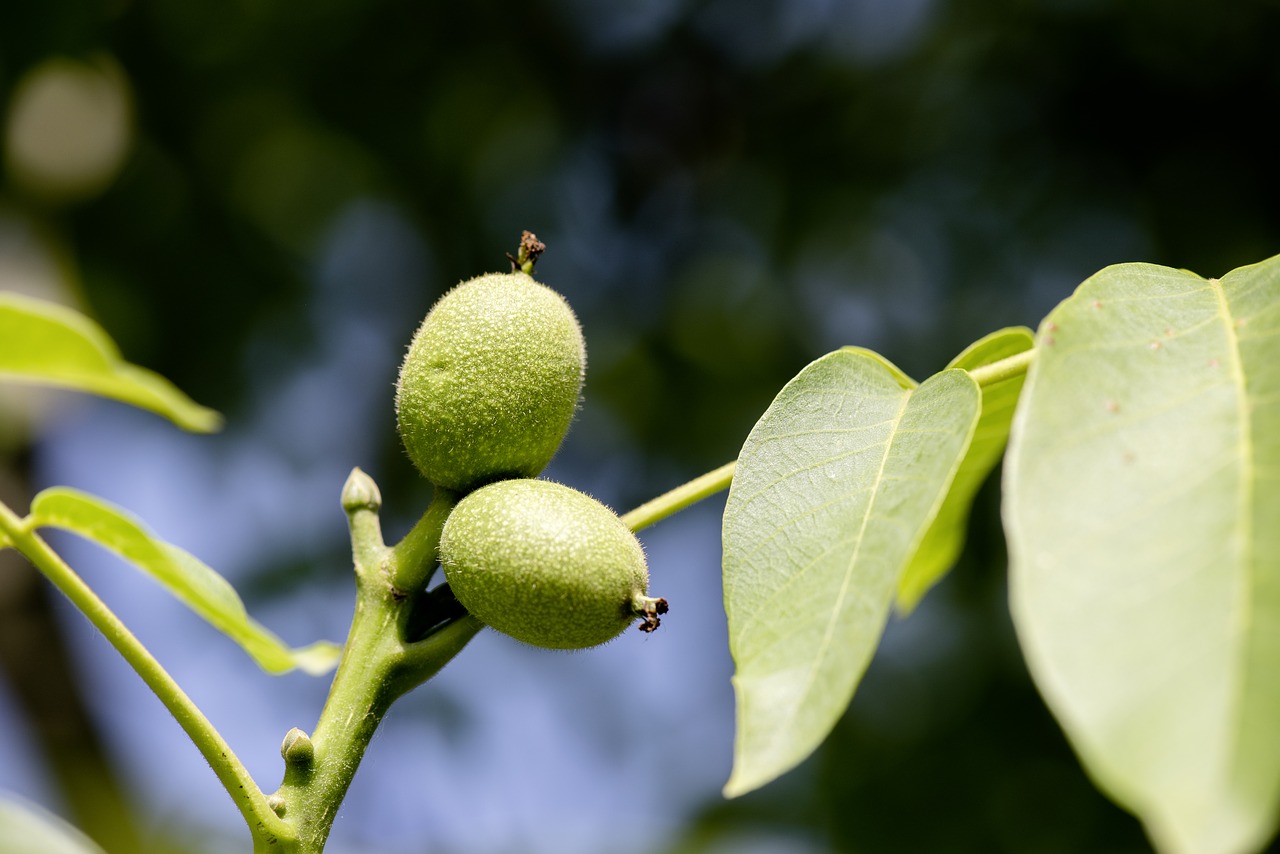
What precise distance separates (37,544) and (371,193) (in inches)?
198

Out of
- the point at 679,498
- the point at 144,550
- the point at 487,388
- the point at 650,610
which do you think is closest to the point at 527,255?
the point at 487,388

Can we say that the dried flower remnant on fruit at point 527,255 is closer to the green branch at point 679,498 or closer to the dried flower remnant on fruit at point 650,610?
the green branch at point 679,498

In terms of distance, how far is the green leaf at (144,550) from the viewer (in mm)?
1094

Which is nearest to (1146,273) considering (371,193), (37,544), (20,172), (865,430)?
(865,430)

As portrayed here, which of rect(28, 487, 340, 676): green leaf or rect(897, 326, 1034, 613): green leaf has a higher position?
rect(28, 487, 340, 676): green leaf

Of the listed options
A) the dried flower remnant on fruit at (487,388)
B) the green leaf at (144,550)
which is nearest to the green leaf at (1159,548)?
the dried flower remnant on fruit at (487,388)

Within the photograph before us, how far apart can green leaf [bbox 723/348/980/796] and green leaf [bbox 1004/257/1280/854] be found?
107 millimetres

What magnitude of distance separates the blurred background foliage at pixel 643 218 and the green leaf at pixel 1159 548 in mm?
4164

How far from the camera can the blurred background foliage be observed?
5070mm

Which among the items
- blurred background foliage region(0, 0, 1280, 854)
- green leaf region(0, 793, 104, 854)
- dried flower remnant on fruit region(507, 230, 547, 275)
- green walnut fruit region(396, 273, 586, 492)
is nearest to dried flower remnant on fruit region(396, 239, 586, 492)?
green walnut fruit region(396, 273, 586, 492)

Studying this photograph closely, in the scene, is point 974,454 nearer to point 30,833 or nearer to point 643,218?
point 30,833

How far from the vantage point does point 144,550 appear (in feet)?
3.67

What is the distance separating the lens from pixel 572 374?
5.01 ft

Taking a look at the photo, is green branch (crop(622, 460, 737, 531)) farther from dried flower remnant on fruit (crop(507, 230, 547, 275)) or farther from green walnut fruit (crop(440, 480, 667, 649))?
dried flower remnant on fruit (crop(507, 230, 547, 275))
